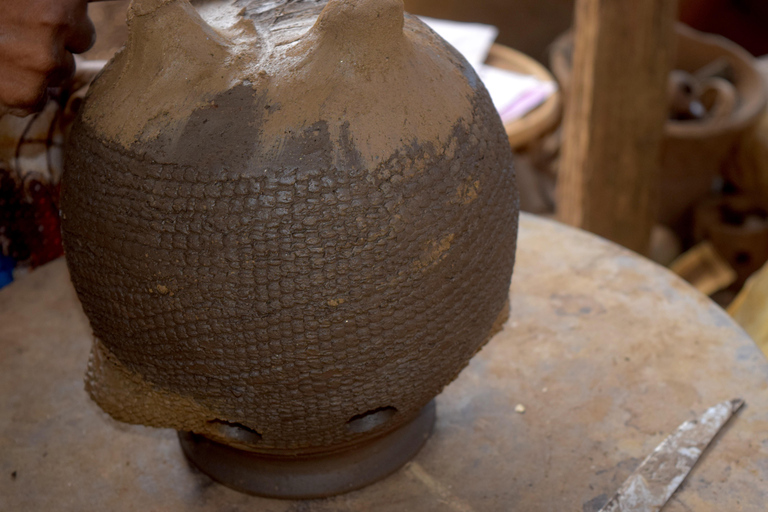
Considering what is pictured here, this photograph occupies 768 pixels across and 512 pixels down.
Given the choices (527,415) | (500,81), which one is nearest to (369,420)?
(527,415)

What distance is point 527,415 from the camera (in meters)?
1.32

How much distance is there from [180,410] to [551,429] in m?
0.61

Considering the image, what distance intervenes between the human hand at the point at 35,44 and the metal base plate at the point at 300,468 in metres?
0.59

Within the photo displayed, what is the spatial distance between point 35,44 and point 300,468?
2.32ft

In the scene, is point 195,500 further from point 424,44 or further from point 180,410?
point 424,44

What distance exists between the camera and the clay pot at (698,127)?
107 inches

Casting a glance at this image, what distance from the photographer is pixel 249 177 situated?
0.87 m

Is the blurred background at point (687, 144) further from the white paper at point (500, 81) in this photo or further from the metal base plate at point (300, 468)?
the metal base plate at point (300, 468)

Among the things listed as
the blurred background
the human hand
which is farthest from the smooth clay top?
the blurred background

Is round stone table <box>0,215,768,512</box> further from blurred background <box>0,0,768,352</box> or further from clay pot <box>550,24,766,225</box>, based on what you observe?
clay pot <box>550,24,766,225</box>

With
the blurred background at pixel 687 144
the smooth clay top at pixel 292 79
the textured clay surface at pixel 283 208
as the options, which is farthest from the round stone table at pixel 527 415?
the smooth clay top at pixel 292 79

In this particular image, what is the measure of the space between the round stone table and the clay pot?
1301 mm

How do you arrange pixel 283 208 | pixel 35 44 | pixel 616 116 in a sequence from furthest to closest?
1. pixel 616 116
2. pixel 35 44
3. pixel 283 208

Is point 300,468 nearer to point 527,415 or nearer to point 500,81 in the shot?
point 527,415
